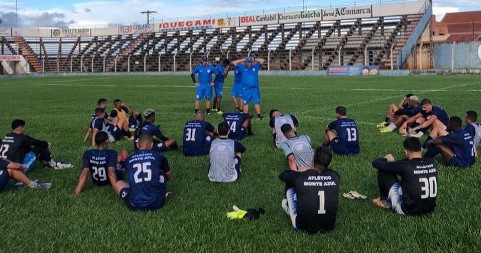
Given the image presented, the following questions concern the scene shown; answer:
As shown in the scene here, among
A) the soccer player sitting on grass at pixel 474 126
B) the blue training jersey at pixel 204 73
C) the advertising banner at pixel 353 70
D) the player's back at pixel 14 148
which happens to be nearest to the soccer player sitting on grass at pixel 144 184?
the player's back at pixel 14 148

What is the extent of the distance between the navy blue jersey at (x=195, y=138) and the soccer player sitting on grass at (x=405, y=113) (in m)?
5.27

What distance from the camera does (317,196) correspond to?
17.2 feet

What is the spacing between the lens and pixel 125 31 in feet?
255

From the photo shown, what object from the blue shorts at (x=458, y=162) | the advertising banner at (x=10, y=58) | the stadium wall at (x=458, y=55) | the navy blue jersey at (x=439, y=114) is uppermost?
the advertising banner at (x=10, y=58)

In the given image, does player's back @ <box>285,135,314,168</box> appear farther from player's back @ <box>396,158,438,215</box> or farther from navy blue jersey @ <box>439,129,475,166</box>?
navy blue jersey @ <box>439,129,475,166</box>

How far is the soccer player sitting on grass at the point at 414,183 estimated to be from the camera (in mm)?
5562

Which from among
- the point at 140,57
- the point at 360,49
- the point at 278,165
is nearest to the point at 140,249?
the point at 278,165

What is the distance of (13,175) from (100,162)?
1.41 meters

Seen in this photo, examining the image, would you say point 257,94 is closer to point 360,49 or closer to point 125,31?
point 360,49

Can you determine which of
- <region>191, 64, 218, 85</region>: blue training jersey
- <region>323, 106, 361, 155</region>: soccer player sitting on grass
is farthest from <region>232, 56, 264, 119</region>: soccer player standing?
<region>323, 106, 361, 155</region>: soccer player sitting on grass

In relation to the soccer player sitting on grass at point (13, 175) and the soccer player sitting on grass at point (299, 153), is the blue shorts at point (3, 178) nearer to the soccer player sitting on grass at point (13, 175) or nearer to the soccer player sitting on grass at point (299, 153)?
the soccer player sitting on grass at point (13, 175)

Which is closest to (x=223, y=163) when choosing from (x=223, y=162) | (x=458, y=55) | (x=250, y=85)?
(x=223, y=162)

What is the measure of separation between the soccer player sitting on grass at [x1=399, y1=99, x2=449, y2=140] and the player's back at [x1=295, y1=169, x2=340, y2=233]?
18.2 ft

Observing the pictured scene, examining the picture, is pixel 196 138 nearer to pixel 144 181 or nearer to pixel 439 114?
pixel 144 181
